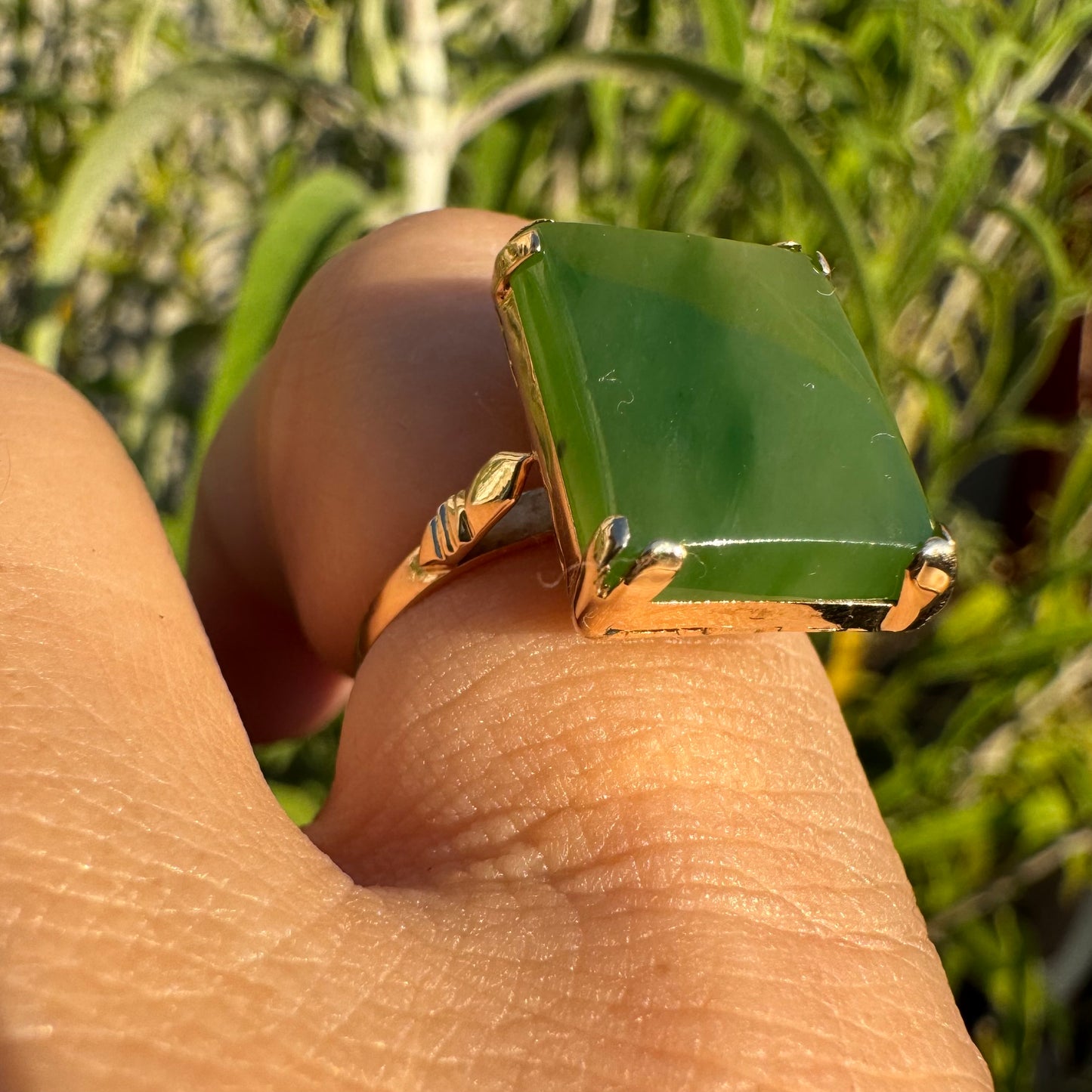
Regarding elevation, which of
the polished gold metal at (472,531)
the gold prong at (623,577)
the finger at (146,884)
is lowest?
the finger at (146,884)

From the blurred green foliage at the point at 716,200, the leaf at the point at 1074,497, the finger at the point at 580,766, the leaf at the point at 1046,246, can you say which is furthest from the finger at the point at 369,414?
the leaf at the point at 1074,497

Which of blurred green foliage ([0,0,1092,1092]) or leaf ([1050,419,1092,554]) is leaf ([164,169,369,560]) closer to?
blurred green foliage ([0,0,1092,1092])

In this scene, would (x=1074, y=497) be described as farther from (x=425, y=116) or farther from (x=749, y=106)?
(x=425, y=116)

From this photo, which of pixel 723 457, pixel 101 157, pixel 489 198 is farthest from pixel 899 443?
pixel 489 198

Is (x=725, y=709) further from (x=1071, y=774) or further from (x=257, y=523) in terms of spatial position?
(x=1071, y=774)

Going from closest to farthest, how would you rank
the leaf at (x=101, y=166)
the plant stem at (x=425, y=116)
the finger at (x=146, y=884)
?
the finger at (x=146, y=884), the leaf at (x=101, y=166), the plant stem at (x=425, y=116)

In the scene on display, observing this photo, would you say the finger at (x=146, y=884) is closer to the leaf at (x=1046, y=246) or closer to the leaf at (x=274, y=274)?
the leaf at (x=274, y=274)

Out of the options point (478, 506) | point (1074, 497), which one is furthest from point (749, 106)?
point (1074, 497)
